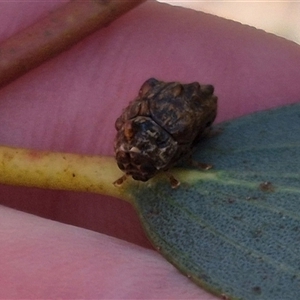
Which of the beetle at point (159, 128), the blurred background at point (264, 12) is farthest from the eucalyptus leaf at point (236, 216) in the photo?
the blurred background at point (264, 12)

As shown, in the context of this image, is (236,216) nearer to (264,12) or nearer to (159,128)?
(159,128)

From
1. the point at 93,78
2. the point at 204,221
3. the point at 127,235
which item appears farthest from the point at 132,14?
the point at 204,221

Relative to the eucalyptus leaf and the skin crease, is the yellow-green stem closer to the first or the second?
the eucalyptus leaf

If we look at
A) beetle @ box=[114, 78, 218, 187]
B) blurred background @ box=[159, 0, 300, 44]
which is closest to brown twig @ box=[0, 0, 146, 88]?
beetle @ box=[114, 78, 218, 187]

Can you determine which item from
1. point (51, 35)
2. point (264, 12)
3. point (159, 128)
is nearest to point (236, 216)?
point (159, 128)

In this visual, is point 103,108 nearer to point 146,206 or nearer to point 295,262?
point 146,206

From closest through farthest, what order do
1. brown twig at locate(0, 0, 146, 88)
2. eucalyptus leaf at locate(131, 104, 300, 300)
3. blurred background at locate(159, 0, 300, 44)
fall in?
eucalyptus leaf at locate(131, 104, 300, 300)
brown twig at locate(0, 0, 146, 88)
blurred background at locate(159, 0, 300, 44)
